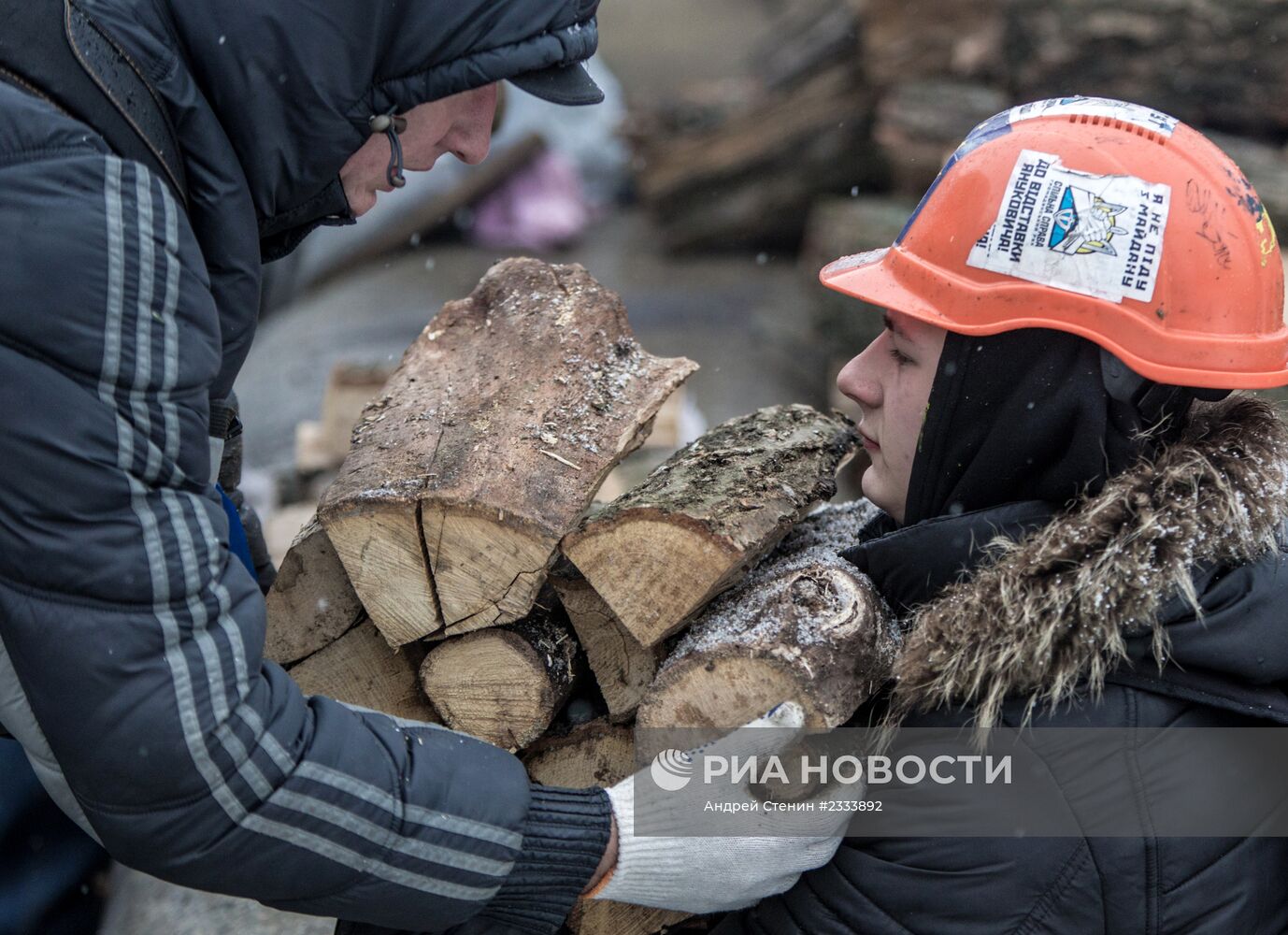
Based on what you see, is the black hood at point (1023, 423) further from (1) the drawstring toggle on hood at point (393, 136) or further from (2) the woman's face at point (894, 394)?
(1) the drawstring toggle on hood at point (393, 136)

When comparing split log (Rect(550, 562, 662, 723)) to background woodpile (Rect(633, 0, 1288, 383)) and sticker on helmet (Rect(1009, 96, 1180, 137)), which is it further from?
background woodpile (Rect(633, 0, 1288, 383))

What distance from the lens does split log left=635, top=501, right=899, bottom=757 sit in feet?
5.86

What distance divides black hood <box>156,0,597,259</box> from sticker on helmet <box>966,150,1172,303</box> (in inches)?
31.2

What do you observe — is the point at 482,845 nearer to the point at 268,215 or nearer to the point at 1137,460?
the point at 268,215

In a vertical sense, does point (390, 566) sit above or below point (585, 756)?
above

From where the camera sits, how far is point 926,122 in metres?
6.68

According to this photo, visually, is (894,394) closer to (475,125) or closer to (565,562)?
(565,562)

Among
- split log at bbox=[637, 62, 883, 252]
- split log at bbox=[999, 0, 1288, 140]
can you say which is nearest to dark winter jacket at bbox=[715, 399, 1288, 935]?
split log at bbox=[999, 0, 1288, 140]

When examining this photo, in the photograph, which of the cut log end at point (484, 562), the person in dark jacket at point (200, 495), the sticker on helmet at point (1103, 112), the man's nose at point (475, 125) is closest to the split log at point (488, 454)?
the cut log end at point (484, 562)

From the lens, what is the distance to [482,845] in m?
1.70

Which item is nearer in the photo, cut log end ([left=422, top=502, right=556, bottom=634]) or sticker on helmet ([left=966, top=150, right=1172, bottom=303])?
sticker on helmet ([left=966, top=150, right=1172, bottom=303])

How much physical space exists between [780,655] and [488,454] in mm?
621

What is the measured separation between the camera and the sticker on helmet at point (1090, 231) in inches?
69.7

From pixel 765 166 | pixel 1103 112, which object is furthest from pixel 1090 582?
pixel 765 166
